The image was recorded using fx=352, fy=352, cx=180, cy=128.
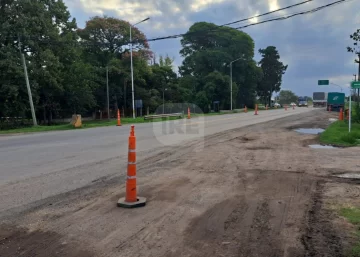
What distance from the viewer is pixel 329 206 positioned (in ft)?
18.3

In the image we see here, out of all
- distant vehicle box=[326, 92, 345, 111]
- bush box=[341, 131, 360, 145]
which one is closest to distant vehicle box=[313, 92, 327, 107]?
distant vehicle box=[326, 92, 345, 111]

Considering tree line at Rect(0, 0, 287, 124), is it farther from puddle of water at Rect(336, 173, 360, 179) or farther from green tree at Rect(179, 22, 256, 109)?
puddle of water at Rect(336, 173, 360, 179)

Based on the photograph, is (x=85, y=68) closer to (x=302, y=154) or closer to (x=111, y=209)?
(x=302, y=154)

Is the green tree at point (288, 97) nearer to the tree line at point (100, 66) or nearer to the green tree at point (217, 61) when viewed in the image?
the tree line at point (100, 66)

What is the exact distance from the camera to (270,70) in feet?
290

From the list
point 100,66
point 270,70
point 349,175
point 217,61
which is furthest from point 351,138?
point 270,70

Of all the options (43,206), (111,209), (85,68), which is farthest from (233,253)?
(85,68)

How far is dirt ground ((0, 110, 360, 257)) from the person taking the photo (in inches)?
162

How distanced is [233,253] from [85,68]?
133 feet

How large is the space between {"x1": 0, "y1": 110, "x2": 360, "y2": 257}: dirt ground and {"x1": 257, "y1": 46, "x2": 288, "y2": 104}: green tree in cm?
8212

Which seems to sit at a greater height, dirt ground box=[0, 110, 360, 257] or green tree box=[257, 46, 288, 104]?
green tree box=[257, 46, 288, 104]

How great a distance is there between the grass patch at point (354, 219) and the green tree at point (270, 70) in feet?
279

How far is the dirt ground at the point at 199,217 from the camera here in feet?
13.5

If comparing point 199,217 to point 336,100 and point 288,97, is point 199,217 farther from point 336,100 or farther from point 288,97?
point 288,97
